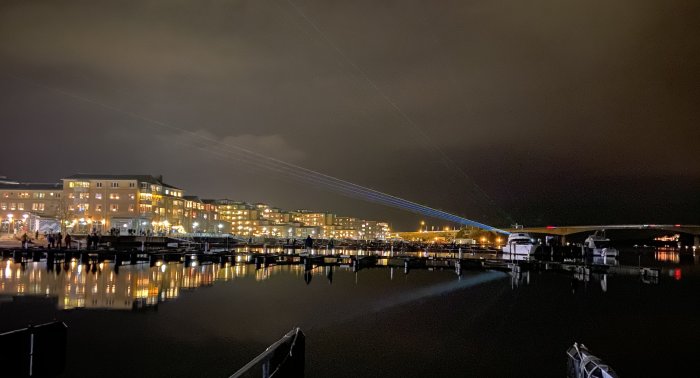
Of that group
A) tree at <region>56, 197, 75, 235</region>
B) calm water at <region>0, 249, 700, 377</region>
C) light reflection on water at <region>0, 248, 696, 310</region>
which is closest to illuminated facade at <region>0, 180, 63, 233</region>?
tree at <region>56, 197, 75, 235</region>

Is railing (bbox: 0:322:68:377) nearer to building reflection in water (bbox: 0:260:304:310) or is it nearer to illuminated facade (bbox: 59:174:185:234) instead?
building reflection in water (bbox: 0:260:304:310)

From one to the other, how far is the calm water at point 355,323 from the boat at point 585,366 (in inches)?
71.8

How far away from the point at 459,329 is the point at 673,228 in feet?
482

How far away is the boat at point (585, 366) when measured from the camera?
31.8ft

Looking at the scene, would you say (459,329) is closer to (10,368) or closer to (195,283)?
(10,368)

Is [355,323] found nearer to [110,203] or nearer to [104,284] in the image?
[104,284]

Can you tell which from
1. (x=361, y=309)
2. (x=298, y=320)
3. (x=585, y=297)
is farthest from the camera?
(x=585, y=297)

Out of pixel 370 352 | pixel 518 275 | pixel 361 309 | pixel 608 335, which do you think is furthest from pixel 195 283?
pixel 518 275

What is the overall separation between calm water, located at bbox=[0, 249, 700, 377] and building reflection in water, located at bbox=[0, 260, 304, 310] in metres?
0.11

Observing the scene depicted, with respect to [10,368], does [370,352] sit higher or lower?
lower

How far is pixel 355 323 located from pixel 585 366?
410 inches

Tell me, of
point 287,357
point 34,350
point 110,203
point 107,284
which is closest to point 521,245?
point 107,284

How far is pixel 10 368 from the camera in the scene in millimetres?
8391

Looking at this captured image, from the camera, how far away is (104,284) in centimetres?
2925
